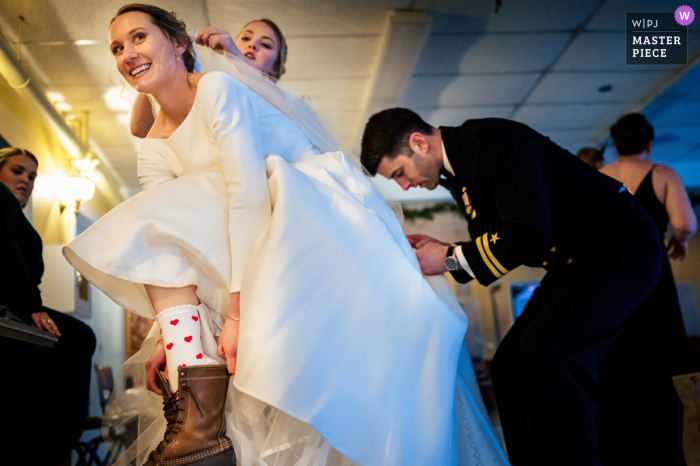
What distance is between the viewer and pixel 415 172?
179cm

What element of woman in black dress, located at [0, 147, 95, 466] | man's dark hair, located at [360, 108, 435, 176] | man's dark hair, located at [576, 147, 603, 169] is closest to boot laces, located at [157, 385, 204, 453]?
woman in black dress, located at [0, 147, 95, 466]

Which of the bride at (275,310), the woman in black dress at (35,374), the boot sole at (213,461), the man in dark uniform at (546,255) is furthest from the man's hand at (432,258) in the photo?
the woman in black dress at (35,374)

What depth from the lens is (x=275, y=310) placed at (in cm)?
98

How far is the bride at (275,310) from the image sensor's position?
0.98 metres

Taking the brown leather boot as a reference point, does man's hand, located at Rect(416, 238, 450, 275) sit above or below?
above

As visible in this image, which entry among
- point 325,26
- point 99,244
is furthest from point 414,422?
point 325,26

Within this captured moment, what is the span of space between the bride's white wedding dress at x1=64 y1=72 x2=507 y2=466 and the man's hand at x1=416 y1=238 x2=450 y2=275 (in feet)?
0.79

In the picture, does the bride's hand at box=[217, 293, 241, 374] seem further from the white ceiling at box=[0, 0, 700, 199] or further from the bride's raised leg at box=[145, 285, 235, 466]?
the white ceiling at box=[0, 0, 700, 199]

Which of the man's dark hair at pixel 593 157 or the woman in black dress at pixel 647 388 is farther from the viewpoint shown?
the man's dark hair at pixel 593 157

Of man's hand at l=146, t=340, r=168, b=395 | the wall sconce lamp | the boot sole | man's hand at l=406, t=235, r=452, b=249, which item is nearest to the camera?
the boot sole

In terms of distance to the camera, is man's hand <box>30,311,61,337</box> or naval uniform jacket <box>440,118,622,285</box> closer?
naval uniform jacket <box>440,118,622,285</box>

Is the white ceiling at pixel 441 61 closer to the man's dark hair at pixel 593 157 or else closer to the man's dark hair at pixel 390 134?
the man's dark hair at pixel 593 157

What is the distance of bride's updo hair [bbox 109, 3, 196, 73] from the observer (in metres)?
1.36

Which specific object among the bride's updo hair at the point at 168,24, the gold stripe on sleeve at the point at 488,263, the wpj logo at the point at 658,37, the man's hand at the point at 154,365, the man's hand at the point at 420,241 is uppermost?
the wpj logo at the point at 658,37
